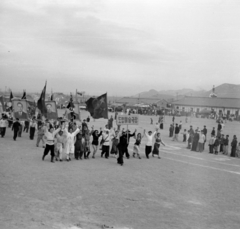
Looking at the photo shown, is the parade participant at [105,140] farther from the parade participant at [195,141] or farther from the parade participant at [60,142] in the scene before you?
the parade participant at [195,141]

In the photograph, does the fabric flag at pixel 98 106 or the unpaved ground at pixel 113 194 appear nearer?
the unpaved ground at pixel 113 194

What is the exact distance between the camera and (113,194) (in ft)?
25.8

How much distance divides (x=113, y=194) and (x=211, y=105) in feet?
218

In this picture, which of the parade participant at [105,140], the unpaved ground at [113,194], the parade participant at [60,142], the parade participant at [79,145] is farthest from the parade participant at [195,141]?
the parade participant at [60,142]

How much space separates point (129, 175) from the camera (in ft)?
33.0

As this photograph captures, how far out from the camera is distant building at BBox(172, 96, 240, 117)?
65.8 meters

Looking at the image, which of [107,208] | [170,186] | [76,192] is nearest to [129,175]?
[170,186]

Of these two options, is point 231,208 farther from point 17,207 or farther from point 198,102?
point 198,102

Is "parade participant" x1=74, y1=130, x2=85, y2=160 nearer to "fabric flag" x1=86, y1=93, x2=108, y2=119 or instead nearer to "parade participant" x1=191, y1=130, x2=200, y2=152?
"fabric flag" x1=86, y1=93, x2=108, y2=119

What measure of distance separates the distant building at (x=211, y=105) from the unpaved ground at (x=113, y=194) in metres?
55.7

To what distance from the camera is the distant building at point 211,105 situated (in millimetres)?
65838

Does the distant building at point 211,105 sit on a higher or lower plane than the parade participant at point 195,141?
higher

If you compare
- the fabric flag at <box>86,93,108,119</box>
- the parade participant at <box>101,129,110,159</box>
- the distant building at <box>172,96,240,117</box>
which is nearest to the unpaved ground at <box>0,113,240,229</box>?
the parade participant at <box>101,129,110,159</box>

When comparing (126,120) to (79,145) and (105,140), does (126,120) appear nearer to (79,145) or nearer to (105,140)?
(105,140)
